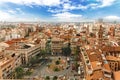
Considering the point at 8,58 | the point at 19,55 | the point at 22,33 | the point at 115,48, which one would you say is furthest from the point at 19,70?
the point at 22,33

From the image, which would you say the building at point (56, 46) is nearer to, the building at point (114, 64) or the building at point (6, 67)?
the building at point (6, 67)

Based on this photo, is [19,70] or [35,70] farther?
[35,70]

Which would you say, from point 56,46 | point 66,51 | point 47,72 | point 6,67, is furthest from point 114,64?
point 56,46

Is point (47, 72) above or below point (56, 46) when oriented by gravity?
below

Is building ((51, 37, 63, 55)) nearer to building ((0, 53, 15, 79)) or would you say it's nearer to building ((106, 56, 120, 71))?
building ((0, 53, 15, 79))

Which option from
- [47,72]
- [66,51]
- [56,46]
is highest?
[56,46]

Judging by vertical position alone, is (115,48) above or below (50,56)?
above

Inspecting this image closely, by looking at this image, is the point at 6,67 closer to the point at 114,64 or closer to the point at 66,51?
the point at 114,64

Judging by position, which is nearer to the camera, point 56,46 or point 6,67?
point 6,67

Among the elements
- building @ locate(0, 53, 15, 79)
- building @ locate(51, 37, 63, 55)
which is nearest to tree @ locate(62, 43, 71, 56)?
building @ locate(51, 37, 63, 55)

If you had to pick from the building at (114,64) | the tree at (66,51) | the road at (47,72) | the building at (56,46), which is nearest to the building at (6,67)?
the road at (47,72)

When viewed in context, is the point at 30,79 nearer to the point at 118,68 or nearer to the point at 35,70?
the point at 35,70
